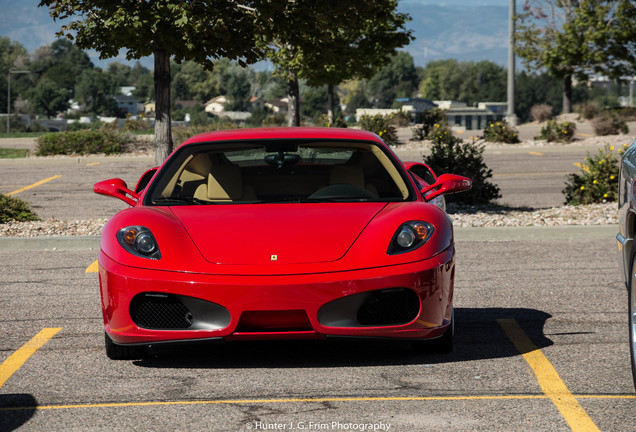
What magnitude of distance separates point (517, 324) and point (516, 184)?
13.8m

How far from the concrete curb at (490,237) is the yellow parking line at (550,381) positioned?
4140 millimetres

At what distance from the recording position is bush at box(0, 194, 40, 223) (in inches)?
484

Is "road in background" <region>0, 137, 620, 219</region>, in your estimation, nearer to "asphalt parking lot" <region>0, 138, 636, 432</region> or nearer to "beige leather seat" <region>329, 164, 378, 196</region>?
"asphalt parking lot" <region>0, 138, 636, 432</region>

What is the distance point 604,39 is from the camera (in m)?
42.8

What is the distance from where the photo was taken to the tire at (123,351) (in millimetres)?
5473

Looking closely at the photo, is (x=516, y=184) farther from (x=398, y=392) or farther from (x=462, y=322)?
(x=398, y=392)

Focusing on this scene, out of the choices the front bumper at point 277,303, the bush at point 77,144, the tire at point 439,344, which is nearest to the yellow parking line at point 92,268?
the front bumper at point 277,303

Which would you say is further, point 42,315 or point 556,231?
point 556,231

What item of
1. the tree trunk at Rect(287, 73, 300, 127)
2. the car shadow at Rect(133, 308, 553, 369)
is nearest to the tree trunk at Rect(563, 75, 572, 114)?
the tree trunk at Rect(287, 73, 300, 127)

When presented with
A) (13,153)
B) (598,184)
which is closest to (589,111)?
(13,153)

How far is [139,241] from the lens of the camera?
5.25m

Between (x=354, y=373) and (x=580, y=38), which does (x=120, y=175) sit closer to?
(x=354, y=373)

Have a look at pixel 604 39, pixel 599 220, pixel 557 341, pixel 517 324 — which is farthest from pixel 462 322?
pixel 604 39

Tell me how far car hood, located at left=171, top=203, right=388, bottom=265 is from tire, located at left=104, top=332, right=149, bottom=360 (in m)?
0.81
